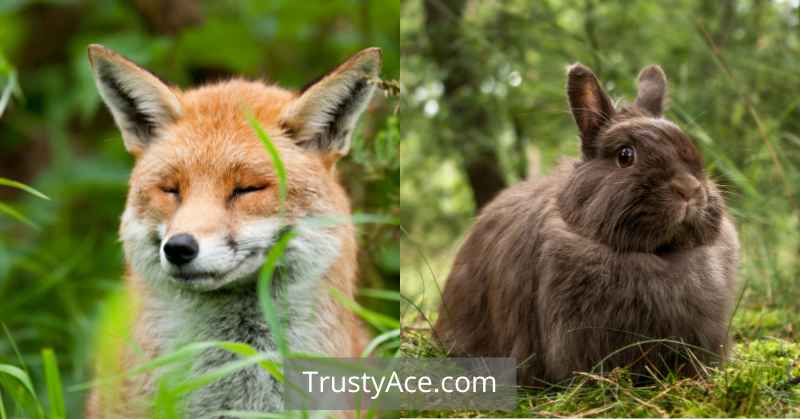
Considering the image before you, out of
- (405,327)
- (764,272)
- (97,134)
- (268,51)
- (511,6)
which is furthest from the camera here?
(97,134)

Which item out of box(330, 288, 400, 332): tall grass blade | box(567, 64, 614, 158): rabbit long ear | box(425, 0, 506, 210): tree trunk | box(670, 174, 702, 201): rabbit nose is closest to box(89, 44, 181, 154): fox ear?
box(330, 288, 400, 332): tall grass blade

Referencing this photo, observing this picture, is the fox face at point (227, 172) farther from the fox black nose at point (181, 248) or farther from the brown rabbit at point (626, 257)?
the brown rabbit at point (626, 257)

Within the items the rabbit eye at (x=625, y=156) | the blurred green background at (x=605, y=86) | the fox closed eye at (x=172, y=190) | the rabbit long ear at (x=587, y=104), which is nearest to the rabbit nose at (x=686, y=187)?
the rabbit eye at (x=625, y=156)

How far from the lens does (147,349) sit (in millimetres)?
3004

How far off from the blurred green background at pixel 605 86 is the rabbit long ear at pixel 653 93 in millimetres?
416

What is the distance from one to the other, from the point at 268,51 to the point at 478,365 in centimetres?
389

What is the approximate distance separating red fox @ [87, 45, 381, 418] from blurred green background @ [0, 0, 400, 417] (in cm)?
92

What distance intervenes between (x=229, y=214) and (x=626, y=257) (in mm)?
1173

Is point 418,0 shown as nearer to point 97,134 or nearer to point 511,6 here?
point 511,6

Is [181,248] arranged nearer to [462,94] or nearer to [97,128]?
[462,94]

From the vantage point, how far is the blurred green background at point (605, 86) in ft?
12.5

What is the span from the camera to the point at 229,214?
2.79 m

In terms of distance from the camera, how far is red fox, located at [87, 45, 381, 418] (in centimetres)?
284

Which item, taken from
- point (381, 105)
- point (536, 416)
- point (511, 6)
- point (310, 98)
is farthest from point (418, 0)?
point (536, 416)
